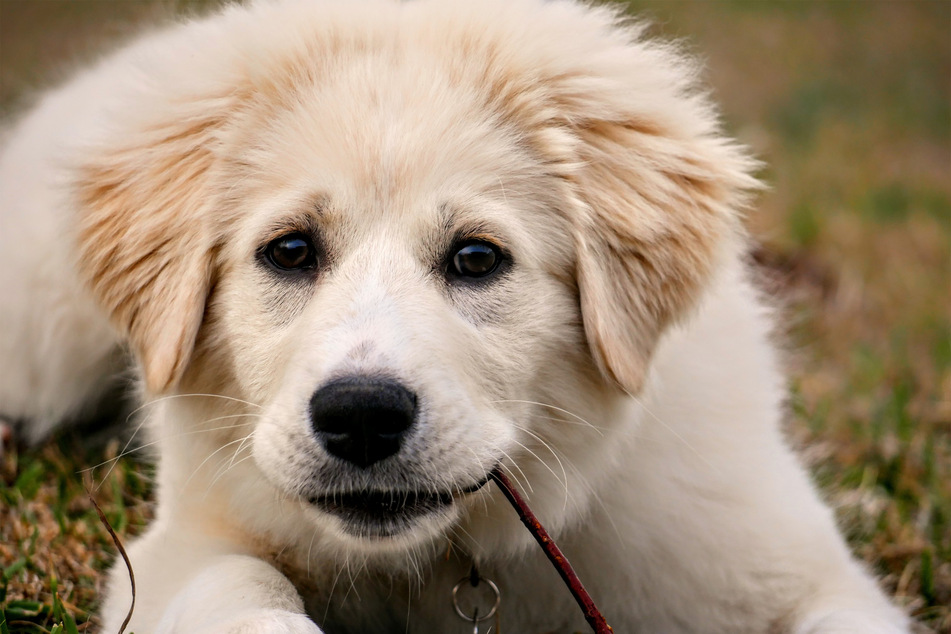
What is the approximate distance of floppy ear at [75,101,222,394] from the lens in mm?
2609

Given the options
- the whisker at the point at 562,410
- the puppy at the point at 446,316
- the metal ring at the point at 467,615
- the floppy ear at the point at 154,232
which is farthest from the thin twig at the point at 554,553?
the floppy ear at the point at 154,232

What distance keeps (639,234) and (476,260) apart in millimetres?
432

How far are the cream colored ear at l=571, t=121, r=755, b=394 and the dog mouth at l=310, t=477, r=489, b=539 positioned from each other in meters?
0.54

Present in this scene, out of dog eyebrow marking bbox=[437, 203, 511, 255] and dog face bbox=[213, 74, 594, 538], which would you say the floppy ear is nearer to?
dog face bbox=[213, 74, 594, 538]

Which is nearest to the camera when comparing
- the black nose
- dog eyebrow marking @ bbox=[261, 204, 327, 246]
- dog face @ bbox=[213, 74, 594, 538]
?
the black nose

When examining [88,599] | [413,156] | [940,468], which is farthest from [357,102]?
[940,468]

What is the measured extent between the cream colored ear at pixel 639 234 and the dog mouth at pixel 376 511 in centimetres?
54

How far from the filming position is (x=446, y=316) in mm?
2400

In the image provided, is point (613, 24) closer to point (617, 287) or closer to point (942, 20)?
point (617, 287)

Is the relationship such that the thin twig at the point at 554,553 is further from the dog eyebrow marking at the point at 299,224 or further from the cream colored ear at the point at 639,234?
the dog eyebrow marking at the point at 299,224

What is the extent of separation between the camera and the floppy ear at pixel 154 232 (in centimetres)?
261

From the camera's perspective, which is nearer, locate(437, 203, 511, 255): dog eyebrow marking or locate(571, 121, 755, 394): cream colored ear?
locate(437, 203, 511, 255): dog eyebrow marking

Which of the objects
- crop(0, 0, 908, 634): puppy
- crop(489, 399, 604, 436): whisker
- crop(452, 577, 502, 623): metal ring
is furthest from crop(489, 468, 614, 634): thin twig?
crop(452, 577, 502, 623): metal ring

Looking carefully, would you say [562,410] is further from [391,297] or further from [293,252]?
[293,252]
